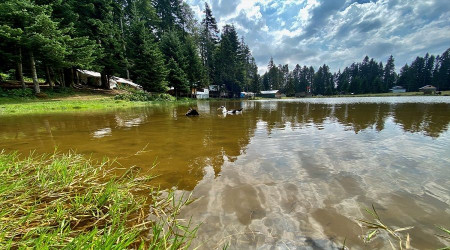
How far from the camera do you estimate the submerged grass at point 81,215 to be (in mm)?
1670

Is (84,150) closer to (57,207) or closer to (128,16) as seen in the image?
(57,207)

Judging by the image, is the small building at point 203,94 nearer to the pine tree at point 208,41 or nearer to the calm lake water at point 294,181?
the pine tree at point 208,41

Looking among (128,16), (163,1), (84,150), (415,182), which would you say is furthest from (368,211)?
(163,1)

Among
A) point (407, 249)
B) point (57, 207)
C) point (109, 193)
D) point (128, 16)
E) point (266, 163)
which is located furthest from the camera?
point (128, 16)

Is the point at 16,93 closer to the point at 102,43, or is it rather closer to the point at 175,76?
the point at 102,43

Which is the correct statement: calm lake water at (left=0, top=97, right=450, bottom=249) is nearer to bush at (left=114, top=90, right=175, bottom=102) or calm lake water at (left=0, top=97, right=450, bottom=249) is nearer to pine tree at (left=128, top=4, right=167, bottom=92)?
bush at (left=114, top=90, right=175, bottom=102)

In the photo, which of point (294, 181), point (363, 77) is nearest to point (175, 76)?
point (294, 181)

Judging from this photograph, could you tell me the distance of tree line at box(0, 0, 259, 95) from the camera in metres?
19.7

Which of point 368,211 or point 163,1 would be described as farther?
point 163,1

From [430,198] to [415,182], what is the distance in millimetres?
570

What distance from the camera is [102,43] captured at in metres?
30.7

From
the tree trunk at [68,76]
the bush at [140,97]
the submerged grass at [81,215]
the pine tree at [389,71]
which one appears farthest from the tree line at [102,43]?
the pine tree at [389,71]

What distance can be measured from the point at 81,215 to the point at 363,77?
150214 mm

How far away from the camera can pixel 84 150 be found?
5.09 m
